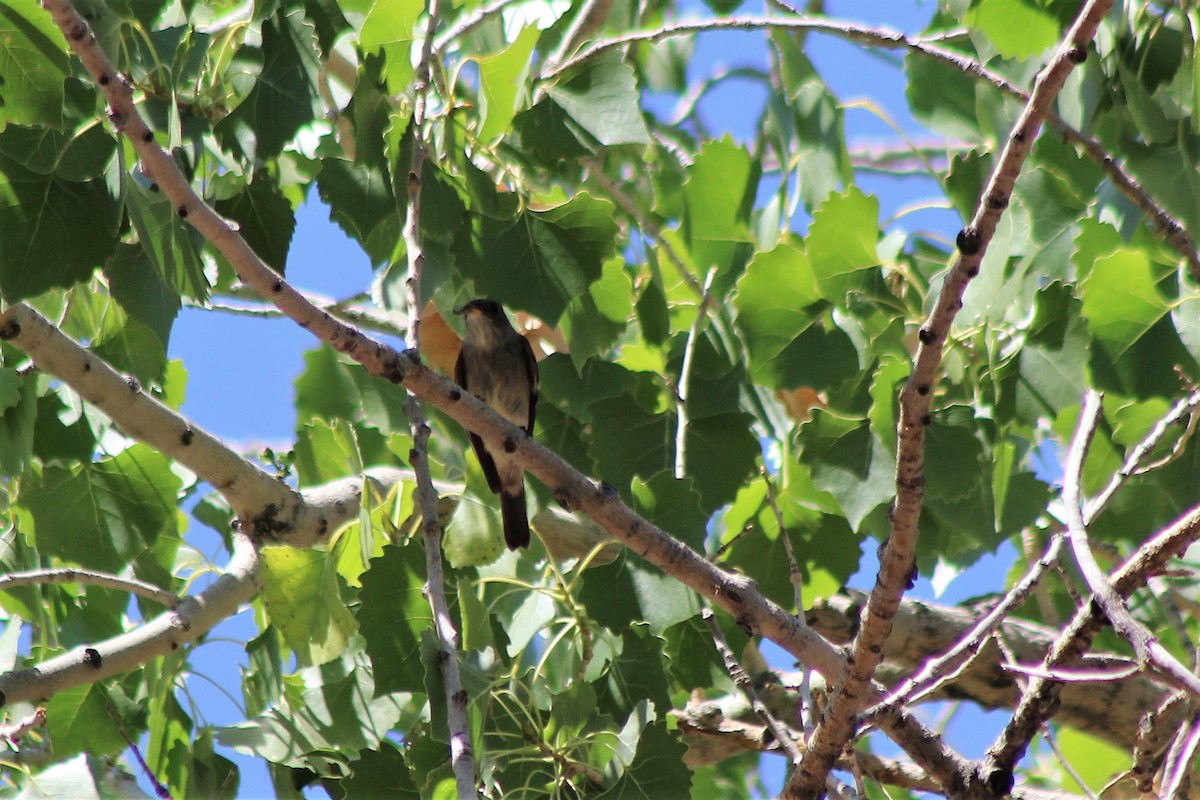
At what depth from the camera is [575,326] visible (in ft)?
10.0

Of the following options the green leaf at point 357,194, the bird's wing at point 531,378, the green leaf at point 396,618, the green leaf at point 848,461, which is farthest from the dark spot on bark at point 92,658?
the bird's wing at point 531,378

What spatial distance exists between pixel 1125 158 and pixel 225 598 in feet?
8.57

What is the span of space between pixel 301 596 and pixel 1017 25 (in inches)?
86.9

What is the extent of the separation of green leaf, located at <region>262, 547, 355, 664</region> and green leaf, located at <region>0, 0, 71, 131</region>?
1075mm

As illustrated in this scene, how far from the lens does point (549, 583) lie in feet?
13.0

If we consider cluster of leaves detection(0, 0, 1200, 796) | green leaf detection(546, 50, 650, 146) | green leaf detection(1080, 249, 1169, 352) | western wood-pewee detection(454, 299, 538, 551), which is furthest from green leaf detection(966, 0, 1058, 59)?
western wood-pewee detection(454, 299, 538, 551)

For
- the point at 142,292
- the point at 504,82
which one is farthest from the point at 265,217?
the point at 504,82

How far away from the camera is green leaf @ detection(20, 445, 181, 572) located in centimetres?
329

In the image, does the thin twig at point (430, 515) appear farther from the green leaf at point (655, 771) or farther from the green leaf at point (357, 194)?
the green leaf at point (655, 771)

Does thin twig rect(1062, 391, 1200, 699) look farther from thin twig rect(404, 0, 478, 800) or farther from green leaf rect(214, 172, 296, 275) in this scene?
green leaf rect(214, 172, 296, 275)

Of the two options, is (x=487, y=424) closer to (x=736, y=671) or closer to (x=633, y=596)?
(x=633, y=596)

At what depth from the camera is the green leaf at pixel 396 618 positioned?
268 cm

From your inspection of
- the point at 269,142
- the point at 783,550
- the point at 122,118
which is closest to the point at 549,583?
the point at 783,550

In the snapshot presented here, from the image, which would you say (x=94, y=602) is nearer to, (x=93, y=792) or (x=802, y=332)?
(x=93, y=792)
